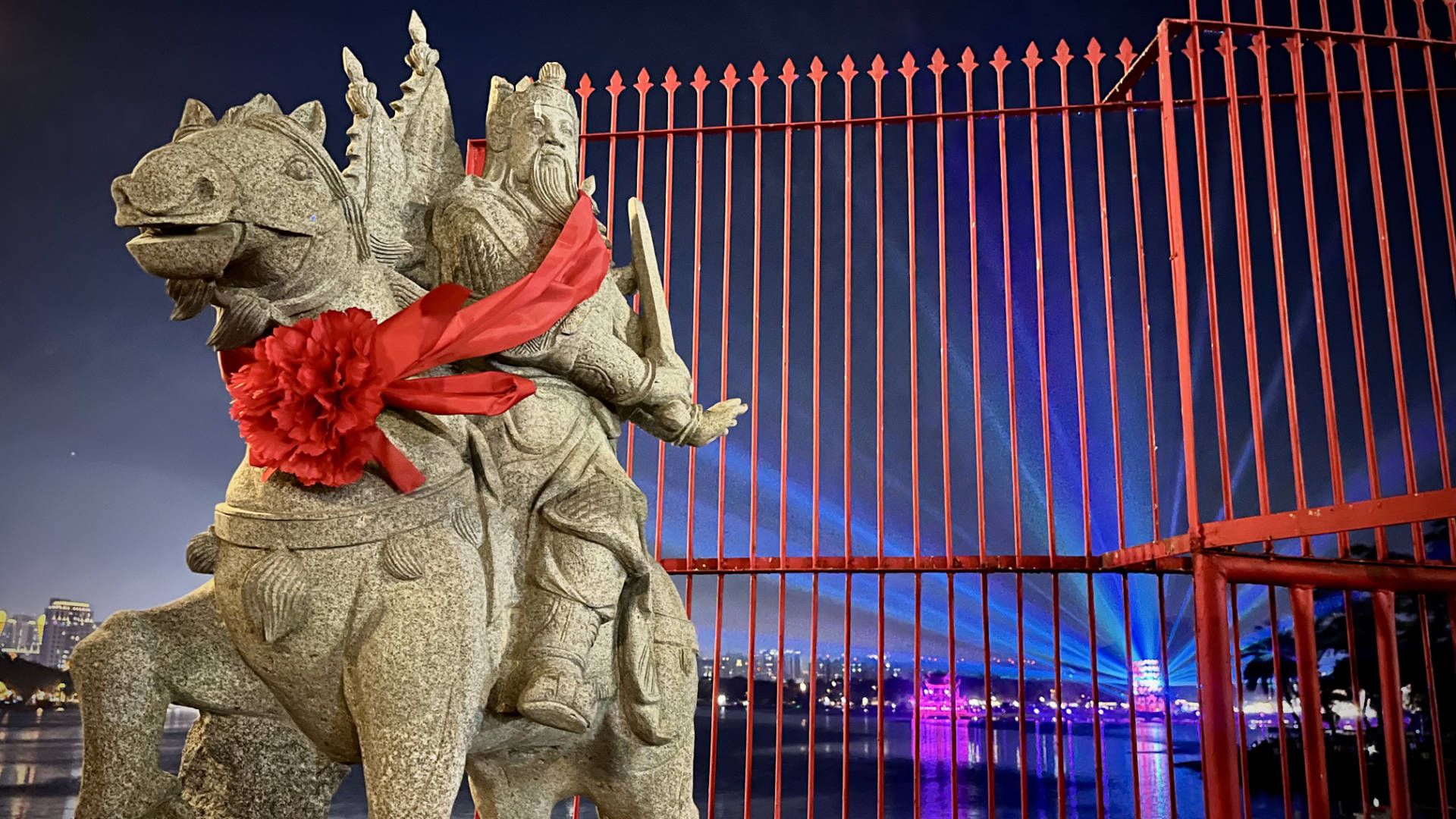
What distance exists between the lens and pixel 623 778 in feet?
6.90

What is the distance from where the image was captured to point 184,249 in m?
1.59

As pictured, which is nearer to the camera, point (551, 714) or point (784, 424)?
point (551, 714)

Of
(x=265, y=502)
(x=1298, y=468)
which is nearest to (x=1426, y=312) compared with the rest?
(x=1298, y=468)

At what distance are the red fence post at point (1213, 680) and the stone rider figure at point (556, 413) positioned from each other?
4.20 ft

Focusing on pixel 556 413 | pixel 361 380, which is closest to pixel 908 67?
pixel 556 413

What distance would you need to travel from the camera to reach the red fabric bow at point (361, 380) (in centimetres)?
166

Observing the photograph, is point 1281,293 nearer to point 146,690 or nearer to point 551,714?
point 551,714

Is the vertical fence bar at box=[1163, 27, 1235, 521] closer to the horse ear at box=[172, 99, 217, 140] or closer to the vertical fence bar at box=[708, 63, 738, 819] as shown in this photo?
the vertical fence bar at box=[708, 63, 738, 819]

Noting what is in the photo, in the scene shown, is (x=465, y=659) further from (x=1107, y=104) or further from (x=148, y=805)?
(x=1107, y=104)

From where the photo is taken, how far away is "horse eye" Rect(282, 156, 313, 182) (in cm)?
173

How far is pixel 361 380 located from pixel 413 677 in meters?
0.49

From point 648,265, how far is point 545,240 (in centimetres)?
34

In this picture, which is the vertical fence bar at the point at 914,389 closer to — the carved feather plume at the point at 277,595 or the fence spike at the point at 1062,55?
the fence spike at the point at 1062,55

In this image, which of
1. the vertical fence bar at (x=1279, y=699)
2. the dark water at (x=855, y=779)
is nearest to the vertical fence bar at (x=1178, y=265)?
the vertical fence bar at (x=1279, y=699)
